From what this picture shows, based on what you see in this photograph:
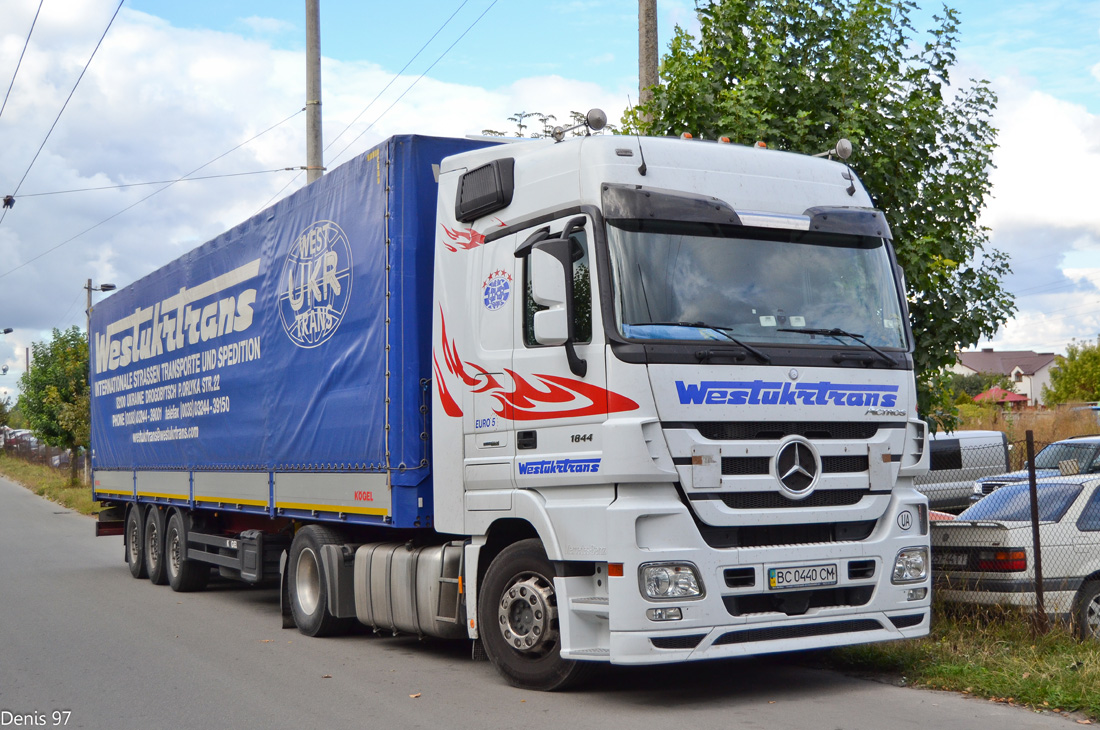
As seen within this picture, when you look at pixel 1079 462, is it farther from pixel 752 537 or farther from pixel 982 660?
pixel 752 537

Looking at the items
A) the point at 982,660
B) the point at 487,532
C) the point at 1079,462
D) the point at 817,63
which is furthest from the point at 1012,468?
the point at 487,532

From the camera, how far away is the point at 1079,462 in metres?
19.7

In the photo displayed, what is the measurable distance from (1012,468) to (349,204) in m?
18.1

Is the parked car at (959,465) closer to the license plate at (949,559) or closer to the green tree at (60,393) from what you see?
the license plate at (949,559)

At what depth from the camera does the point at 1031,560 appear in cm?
816

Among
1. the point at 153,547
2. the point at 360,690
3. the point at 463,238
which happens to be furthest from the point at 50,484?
the point at 463,238

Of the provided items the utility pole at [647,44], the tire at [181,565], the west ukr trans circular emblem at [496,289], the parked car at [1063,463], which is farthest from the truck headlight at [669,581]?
the parked car at [1063,463]

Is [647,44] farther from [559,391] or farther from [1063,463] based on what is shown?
[1063,463]

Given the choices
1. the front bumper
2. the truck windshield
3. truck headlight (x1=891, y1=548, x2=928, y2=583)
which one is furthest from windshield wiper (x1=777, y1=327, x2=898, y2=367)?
truck headlight (x1=891, y1=548, x2=928, y2=583)

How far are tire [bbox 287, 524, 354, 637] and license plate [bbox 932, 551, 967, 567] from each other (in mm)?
4932

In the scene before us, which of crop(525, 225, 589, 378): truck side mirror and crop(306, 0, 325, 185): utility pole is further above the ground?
Answer: crop(306, 0, 325, 185): utility pole

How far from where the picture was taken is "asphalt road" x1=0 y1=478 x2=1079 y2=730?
20.9 ft

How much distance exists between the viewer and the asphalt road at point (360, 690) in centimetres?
636

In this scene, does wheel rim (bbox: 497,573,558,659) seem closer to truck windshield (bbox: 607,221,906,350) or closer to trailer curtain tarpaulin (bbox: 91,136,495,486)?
trailer curtain tarpaulin (bbox: 91,136,495,486)
